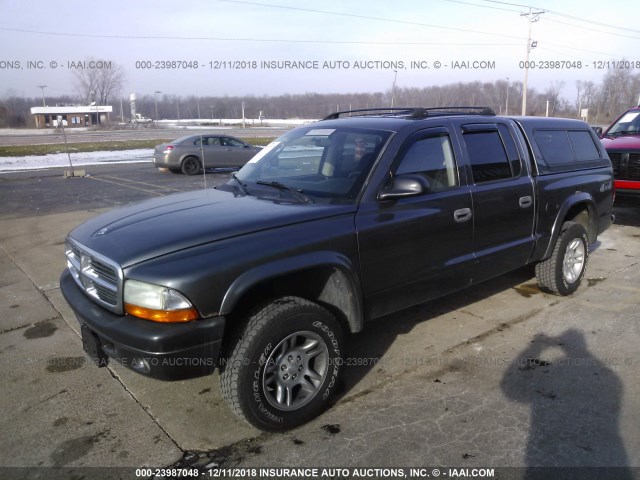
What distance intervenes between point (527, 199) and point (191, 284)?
3.19 m

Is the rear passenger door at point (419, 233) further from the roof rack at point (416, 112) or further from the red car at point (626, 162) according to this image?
the red car at point (626, 162)

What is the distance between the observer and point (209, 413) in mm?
3182

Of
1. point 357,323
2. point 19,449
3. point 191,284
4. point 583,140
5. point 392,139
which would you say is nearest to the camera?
point 191,284

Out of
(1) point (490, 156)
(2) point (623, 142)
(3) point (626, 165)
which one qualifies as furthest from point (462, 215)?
(2) point (623, 142)

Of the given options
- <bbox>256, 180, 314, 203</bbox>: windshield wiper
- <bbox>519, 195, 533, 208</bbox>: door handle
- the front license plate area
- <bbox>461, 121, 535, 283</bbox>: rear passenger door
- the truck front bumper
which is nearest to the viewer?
the truck front bumper

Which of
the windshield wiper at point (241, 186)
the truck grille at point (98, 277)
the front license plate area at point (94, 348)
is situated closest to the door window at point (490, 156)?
the windshield wiper at point (241, 186)

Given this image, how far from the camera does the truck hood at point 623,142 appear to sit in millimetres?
8234

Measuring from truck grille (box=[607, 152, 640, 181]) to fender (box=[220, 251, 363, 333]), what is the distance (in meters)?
6.99

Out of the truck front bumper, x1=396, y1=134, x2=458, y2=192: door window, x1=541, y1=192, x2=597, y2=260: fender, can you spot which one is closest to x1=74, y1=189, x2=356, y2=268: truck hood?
the truck front bumper

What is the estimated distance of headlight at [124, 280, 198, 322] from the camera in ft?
8.45

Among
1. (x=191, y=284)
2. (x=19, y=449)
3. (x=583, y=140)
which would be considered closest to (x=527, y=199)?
(x=583, y=140)

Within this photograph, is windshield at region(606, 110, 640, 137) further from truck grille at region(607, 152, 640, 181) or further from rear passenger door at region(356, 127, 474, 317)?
rear passenger door at region(356, 127, 474, 317)

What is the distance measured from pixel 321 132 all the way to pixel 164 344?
2261 mm

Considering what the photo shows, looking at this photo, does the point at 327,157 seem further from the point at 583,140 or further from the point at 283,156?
the point at 583,140
